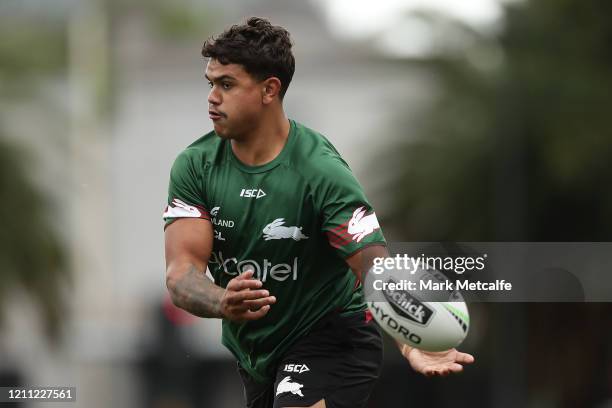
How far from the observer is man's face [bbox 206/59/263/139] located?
7312mm

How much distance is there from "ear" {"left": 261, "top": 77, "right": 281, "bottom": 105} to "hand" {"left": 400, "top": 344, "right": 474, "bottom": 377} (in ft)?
5.14

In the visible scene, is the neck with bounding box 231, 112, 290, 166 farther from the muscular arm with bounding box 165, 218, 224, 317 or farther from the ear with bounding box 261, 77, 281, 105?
the muscular arm with bounding box 165, 218, 224, 317

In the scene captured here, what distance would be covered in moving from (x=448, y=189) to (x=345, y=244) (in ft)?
59.2

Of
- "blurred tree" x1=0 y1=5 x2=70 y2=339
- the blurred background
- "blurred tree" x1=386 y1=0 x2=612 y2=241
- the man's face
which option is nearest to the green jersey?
the man's face

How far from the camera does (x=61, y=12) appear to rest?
46.9 m

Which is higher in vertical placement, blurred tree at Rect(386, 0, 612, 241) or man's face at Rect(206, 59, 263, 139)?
blurred tree at Rect(386, 0, 612, 241)

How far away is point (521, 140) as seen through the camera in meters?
24.3

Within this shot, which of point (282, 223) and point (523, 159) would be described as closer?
Answer: point (282, 223)

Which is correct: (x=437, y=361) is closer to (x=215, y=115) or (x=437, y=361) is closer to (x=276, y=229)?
(x=276, y=229)

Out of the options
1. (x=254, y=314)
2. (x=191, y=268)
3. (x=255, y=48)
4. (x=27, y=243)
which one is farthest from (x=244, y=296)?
(x=27, y=243)

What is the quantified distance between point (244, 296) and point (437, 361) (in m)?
1.19

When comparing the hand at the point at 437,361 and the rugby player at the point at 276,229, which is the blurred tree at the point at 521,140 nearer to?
the rugby player at the point at 276,229

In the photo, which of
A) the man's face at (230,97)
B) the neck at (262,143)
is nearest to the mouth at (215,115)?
the man's face at (230,97)

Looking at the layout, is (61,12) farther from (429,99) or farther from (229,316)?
(229,316)
